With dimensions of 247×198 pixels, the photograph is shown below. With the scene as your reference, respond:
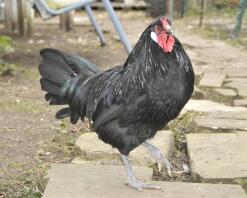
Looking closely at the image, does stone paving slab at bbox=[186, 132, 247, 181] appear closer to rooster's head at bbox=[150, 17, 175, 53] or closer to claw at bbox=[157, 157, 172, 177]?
claw at bbox=[157, 157, 172, 177]

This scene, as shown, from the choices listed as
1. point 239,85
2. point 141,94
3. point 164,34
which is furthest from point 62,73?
point 239,85

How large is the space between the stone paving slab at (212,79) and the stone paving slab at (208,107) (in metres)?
0.45

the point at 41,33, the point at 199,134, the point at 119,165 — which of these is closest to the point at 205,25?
the point at 41,33

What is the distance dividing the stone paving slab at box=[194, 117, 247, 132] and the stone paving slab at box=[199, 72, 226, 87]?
39.6 inches

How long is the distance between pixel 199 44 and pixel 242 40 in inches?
27.4

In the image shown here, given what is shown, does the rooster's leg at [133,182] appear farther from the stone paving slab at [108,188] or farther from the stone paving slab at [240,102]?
the stone paving slab at [240,102]

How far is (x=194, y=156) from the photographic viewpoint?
3586mm

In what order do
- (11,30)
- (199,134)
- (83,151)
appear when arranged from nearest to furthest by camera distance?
(83,151)
(199,134)
(11,30)

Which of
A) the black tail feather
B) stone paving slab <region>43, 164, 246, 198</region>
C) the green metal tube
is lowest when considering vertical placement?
the green metal tube

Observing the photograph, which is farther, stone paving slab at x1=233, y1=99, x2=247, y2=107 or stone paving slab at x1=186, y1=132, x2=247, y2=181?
stone paving slab at x1=233, y1=99, x2=247, y2=107

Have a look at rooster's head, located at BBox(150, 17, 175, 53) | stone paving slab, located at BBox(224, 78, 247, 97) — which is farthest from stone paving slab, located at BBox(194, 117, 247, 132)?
rooster's head, located at BBox(150, 17, 175, 53)

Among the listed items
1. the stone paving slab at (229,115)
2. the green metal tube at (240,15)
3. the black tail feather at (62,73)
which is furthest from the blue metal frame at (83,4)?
the black tail feather at (62,73)

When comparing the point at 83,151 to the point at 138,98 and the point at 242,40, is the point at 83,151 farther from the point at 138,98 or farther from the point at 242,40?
the point at 242,40

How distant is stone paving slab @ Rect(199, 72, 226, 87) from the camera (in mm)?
5297
